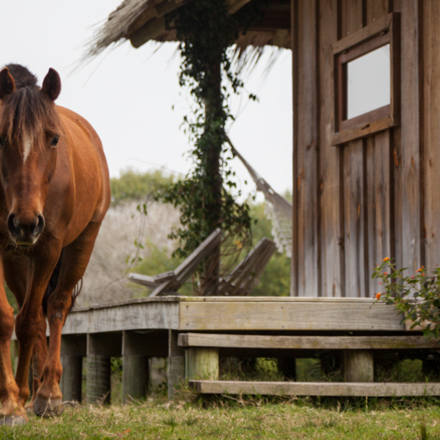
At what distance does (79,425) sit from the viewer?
3213 mm

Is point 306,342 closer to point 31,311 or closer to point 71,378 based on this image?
point 31,311

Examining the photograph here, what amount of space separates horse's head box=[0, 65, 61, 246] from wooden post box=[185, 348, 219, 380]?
1545mm

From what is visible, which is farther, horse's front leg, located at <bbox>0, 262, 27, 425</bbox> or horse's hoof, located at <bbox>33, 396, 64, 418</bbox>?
horse's hoof, located at <bbox>33, 396, 64, 418</bbox>

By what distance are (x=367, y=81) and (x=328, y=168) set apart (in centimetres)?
92

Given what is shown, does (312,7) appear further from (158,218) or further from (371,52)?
(158,218)

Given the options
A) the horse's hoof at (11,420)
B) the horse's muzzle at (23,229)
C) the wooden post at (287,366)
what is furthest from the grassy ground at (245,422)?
the wooden post at (287,366)

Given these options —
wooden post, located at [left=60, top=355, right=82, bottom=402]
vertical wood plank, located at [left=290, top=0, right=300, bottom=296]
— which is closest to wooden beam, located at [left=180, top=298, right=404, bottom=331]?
vertical wood plank, located at [left=290, top=0, right=300, bottom=296]

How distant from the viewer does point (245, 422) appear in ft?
10.5

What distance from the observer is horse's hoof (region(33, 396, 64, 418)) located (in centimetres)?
366

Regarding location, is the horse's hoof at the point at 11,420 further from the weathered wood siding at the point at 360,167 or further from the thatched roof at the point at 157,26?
the thatched roof at the point at 157,26

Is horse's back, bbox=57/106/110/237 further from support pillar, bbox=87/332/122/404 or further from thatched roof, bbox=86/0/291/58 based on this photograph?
thatched roof, bbox=86/0/291/58

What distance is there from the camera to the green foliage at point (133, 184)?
143 ft

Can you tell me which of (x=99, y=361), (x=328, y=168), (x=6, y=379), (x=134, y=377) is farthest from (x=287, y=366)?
(x=6, y=379)

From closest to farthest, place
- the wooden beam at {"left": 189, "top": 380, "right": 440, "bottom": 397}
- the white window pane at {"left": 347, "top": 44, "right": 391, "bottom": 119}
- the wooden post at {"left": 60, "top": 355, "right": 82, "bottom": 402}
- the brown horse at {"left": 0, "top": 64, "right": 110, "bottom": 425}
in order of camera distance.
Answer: the brown horse at {"left": 0, "top": 64, "right": 110, "bottom": 425} → the wooden beam at {"left": 189, "top": 380, "right": 440, "bottom": 397} → the white window pane at {"left": 347, "top": 44, "right": 391, "bottom": 119} → the wooden post at {"left": 60, "top": 355, "right": 82, "bottom": 402}
